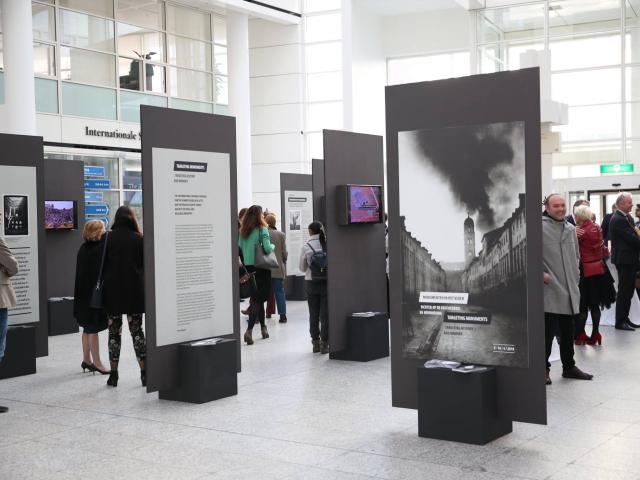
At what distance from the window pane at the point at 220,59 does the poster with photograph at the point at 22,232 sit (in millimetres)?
18621

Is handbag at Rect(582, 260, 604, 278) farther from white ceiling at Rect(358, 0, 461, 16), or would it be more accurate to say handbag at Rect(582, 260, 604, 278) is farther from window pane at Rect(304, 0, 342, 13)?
white ceiling at Rect(358, 0, 461, 16)

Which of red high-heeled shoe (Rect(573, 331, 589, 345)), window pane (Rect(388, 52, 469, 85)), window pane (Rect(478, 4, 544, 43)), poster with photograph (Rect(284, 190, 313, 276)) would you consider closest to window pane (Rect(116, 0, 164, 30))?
window pane (Rect(388, 52, 469, 85))

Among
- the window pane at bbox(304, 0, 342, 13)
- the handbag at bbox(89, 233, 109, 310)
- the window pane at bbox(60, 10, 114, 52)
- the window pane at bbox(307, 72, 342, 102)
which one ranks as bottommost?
the handbag at bbox(89, 233, 109, 310)

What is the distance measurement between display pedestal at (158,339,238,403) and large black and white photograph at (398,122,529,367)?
6.56 feet

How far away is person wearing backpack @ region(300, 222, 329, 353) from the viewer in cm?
1006

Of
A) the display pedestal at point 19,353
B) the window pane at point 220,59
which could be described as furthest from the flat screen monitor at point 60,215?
the window pane at point 220,59

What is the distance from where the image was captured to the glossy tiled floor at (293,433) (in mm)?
5293

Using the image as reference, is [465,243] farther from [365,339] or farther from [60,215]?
[60,215]

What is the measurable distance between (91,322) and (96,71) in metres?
15.6

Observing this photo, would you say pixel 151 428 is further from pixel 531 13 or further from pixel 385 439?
pixel 531 13

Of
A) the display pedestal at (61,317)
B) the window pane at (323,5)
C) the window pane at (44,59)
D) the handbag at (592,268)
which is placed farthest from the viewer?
the window pane at (323,5)

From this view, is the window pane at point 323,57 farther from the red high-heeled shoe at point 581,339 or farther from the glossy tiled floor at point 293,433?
the glossy tiled floor at point 293,433

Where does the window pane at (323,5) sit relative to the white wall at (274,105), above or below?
above

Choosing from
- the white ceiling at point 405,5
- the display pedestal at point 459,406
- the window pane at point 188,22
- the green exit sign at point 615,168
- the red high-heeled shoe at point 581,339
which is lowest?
the red high-heeled shoe at point 581,339
